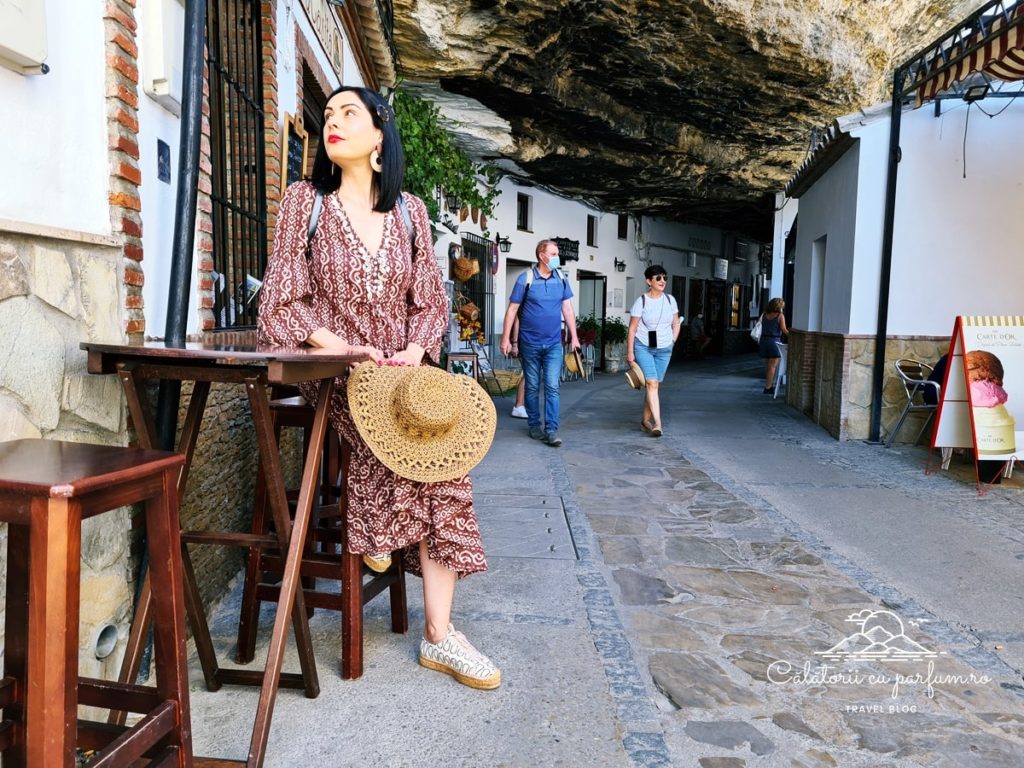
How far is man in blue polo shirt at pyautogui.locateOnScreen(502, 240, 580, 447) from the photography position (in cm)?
667

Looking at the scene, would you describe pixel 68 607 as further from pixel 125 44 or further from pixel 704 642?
pixel 704 642

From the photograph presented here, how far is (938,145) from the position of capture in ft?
21.9

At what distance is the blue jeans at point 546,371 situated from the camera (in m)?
6.68

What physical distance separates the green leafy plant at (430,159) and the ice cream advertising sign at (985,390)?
227 inches

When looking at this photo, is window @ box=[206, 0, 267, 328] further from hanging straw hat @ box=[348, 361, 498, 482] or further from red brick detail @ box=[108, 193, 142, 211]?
hanging straw hat @ box=[348, 361, 498, 482]

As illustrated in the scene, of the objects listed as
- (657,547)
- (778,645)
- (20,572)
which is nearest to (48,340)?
(20,572)

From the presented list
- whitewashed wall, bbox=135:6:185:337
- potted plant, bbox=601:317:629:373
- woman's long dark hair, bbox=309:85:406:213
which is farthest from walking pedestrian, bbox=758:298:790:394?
whitewashed wall, bbox=135:6:185:337

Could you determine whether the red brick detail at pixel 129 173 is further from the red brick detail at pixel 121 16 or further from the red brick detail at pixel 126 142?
the red brick detail at pixel 121 16

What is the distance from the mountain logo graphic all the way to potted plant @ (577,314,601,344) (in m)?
13.1

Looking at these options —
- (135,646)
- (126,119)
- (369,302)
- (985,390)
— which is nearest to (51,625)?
(135,646)

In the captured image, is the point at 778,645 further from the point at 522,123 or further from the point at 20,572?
the point at 522,123

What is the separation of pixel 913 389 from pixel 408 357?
5.80m

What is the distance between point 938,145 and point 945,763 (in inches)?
246

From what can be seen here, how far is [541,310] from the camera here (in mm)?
6664
